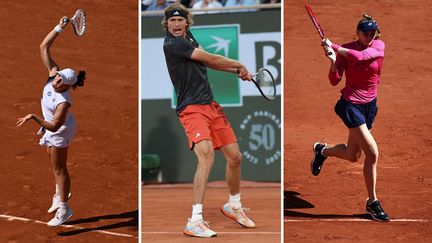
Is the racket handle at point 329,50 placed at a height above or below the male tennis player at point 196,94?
above

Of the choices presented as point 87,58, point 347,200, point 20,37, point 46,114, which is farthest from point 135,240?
point 20,37

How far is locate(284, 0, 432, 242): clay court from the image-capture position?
4660mm

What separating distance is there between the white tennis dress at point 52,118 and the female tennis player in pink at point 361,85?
4.35 ft

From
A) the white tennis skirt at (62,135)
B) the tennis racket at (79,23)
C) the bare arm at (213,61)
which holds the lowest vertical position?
the white tennis skirt at (62,135)

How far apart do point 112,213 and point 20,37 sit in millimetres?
3154

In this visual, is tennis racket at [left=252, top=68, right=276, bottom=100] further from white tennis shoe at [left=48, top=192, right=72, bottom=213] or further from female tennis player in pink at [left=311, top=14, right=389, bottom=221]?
white tennis shoe at [left=48, top=192, right=72, bottom=213]

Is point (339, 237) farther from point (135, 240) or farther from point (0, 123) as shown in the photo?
point (0, 123)

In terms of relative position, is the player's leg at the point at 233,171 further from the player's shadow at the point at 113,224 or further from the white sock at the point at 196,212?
the player's shadow at the point at 113,224

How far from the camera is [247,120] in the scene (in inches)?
312

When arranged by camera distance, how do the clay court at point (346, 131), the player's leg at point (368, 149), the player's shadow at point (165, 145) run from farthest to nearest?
1. the player's shadow at point (165, 145)
2. the clay court at point (346, 131)
3. the player's leg at point (368, 149)

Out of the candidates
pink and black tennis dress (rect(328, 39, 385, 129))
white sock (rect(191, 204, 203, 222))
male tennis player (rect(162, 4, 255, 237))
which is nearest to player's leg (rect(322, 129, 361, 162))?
pink and black tennis dress (rect(328, 39, 385, 129))

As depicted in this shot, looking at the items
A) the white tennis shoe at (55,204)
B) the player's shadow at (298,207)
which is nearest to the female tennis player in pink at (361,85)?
the player's shadow at (298,207)

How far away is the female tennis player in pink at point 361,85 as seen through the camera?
4207 millimetres

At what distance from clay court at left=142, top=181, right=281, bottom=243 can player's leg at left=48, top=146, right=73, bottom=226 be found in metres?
0.49
